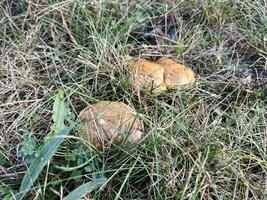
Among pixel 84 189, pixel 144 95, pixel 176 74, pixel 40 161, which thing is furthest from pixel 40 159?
pixel 176 74

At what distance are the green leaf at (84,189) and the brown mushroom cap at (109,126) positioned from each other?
0.57 feet

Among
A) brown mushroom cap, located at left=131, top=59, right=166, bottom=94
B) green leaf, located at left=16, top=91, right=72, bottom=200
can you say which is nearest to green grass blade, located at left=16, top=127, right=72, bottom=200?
green leaf, located at left=16, top=91, right=72, bottom=200

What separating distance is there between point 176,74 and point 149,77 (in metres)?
0.12

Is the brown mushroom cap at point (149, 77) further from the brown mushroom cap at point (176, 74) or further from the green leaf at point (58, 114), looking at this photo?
the green leaf at point (58, 114)

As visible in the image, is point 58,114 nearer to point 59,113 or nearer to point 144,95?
point 59,113

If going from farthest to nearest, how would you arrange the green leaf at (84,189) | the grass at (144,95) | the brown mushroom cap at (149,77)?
the brown mushroom cap at (149,77)
the grass at (144,95)
the green leaf at (84,189)

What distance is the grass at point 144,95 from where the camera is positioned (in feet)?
5.26

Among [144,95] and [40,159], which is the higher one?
[40,159]

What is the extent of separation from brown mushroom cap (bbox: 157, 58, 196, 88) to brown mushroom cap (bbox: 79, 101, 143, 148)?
252 millimetres

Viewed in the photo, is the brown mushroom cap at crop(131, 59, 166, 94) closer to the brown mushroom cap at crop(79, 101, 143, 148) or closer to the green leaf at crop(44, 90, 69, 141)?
the brown mushroom cap at crop(79, 101, 143, 148)

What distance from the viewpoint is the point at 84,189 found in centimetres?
146

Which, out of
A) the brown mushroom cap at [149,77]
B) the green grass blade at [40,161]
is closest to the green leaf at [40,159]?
the green grass blade at [40,161]

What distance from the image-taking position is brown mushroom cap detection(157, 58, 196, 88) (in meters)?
1.87

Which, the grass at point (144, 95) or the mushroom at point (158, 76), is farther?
the mushroom at point (158, 76)
